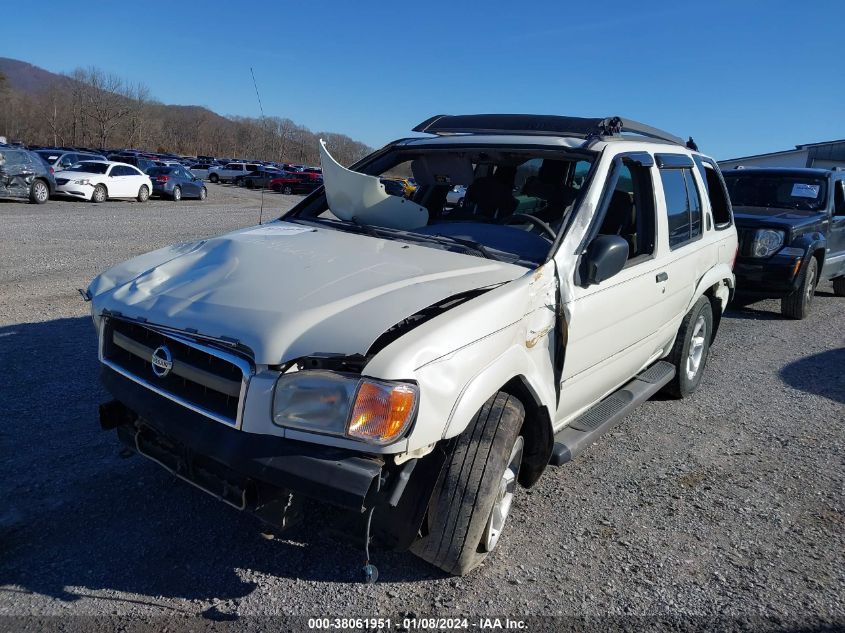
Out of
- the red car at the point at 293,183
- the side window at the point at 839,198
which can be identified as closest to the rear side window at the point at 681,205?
the side window at the point at 839,198

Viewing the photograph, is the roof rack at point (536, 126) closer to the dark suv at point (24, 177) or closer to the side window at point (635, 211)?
the side window at point (635, 211)

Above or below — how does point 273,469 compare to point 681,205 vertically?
below

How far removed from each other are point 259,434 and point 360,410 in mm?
398

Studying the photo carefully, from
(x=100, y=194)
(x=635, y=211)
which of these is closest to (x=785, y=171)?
(x=635, y=211)

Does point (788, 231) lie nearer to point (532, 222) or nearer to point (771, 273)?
point (771, 273)

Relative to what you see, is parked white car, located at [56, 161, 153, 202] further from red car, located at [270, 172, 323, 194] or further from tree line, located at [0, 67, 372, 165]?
tree line, located at [0, 67, 372, 165]

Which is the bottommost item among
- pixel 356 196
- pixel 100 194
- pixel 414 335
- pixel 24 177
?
pixel 100 194

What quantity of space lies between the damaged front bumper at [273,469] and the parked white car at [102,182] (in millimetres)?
22676

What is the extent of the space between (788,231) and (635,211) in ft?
17.3

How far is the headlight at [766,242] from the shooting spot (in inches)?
339

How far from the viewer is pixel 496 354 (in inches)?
112

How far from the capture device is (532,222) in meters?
4.07

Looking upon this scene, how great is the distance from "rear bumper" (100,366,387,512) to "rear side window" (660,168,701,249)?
3002 millimetres

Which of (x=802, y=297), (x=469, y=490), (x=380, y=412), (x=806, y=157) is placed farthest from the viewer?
(x=806, y=157)
